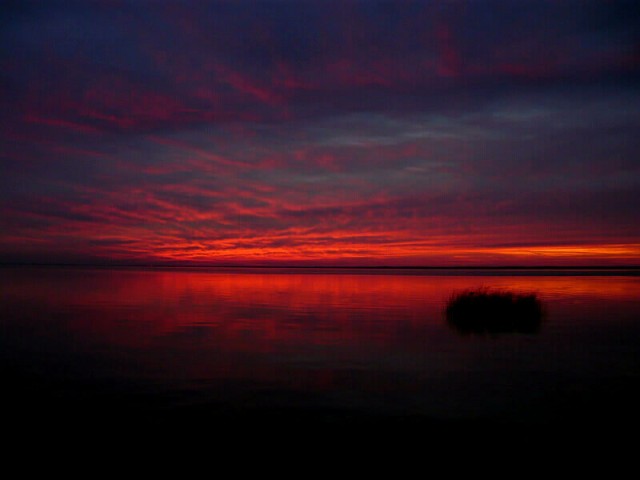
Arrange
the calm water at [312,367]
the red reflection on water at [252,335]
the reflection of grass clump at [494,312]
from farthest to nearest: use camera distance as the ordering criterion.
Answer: the reflection of grass clump at [494,312], the red reflection on water at [252,335], the calm water at [312,367]

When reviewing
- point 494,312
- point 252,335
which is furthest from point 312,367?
point 494,312

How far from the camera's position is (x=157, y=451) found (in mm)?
11289

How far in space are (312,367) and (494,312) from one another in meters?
16.9

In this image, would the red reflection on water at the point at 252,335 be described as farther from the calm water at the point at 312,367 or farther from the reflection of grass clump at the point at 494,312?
the reflection of grass clump at the point at 494,312

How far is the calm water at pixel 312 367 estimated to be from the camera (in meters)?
14.6

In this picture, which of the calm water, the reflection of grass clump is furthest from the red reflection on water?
the reflection of grass clump

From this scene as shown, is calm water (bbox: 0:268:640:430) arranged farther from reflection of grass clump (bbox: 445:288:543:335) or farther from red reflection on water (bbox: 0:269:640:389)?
reflection of grass clump (bbox: 445:288:543:335)

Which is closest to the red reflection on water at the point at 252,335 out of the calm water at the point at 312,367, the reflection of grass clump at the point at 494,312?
the calm water at the point at 312,367

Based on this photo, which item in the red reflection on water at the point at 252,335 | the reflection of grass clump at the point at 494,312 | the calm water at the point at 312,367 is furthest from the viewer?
the reflection of grass clump at the point at 494,312

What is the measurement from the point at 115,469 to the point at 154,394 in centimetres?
563

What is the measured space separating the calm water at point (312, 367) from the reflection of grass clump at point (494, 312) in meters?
1.04

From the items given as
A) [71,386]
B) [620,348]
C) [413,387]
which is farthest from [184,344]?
[620,348]

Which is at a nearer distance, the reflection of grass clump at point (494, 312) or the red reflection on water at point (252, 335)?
the red reflection on water at point (252, 335)

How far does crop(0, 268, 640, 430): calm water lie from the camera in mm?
14641
